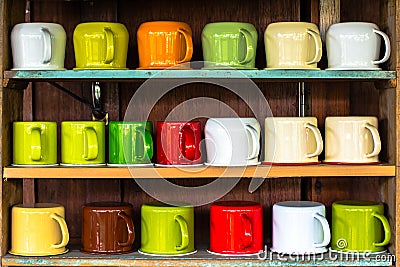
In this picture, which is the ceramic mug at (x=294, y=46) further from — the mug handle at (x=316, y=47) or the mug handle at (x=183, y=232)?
the mug handle at (x=183, y=232)

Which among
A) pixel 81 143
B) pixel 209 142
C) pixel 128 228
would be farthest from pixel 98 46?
pixel 128 228

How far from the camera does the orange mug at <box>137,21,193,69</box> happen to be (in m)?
1.98

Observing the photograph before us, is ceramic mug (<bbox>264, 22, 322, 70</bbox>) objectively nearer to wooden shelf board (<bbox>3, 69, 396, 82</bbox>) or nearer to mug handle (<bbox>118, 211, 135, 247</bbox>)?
wooden shelf board (<bbox>3, 69, 396, 82</bbox>)

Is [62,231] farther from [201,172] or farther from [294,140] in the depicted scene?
[294,140]

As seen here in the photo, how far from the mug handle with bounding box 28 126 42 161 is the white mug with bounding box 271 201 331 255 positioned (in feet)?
2.10

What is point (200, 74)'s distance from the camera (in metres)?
1.94

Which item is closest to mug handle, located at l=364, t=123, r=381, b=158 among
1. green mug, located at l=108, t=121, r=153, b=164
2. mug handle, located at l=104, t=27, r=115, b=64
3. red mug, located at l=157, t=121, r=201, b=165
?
red mug, located at l=157, t=121, r=201, b=165

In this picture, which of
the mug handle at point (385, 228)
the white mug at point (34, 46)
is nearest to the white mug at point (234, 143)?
the mug handle at point (385, 228)

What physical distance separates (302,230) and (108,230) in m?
0.50

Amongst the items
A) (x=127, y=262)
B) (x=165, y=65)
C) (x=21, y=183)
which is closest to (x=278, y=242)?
(x=127, y=262)

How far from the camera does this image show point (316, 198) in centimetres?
221

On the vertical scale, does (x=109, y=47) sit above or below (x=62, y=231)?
above

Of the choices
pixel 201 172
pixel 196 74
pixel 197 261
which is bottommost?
pixel 197 261

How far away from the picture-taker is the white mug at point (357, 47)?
197 cm
